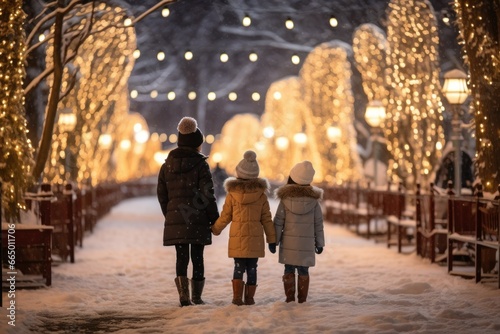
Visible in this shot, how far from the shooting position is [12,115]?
13383mm

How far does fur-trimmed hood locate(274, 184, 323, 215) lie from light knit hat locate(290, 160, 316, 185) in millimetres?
69

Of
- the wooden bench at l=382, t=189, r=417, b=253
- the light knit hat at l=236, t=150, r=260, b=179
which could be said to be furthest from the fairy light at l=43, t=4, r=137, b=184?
the light knit hat at l=236, t=150, r=260, b=179

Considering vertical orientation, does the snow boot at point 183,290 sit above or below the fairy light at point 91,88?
below

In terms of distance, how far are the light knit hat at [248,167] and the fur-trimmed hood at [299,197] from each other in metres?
0.35

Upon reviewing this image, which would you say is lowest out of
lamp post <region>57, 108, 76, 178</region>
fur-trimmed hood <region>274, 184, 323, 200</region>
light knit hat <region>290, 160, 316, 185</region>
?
fur-trimmed hood <region>274, 184, 323, 200</region>

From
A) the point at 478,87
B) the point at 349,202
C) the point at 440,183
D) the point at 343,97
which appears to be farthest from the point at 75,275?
the point at 343,97

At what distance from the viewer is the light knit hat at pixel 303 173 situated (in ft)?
37.4

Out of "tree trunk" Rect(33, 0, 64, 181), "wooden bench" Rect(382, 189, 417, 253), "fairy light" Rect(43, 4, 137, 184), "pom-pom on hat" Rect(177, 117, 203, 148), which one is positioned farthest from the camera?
"fairy light" Rect(43, 4, 137, 184)

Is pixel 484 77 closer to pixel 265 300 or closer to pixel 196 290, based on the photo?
pixel 265 300

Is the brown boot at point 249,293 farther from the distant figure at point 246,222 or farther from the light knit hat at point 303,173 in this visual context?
the light knit hat at point 303,173

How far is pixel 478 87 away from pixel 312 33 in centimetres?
2151

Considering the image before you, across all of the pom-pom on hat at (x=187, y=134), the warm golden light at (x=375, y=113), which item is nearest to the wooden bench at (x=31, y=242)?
the pom-pom on hat at (x=187, y=134)

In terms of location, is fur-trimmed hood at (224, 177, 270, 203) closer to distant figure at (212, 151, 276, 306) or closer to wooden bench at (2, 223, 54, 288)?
distant figure at (212, 151, 276, 306)

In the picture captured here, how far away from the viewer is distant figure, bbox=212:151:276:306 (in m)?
11.2
